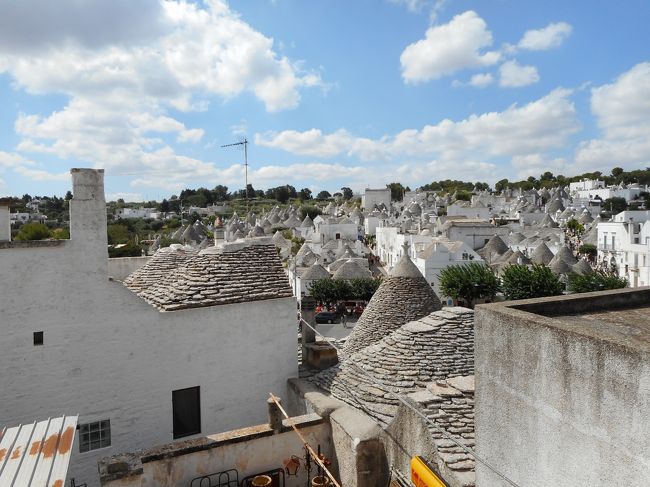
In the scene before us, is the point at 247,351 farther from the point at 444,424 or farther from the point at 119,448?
the point at 444,424

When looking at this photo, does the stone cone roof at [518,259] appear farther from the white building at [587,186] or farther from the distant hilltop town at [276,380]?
the white building at [587,186]

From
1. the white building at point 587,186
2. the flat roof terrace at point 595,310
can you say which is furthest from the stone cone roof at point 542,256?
the white building at point 587,186

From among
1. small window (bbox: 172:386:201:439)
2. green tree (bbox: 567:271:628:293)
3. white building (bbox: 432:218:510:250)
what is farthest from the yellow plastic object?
white building (bbox: 432:218:510:250)

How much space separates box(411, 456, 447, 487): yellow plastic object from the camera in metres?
5.99

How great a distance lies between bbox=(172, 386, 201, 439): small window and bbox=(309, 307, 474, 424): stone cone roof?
2411mm

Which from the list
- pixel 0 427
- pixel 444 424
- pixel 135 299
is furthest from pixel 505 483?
pixel 0 427

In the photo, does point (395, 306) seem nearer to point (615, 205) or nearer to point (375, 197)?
point (615, 205)

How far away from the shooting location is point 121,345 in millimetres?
9078

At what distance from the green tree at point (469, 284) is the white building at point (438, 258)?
A: 2982 mm

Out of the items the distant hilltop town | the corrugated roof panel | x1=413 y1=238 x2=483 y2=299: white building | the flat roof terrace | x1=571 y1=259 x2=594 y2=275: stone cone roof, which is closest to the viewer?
the distant hilltop town

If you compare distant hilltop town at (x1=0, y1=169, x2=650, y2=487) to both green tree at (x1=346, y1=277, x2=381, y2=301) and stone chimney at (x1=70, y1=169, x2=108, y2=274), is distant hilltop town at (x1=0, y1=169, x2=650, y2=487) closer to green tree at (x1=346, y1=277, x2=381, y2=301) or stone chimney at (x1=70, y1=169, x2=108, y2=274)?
stone chimney at (x1=70, y1=169, x2=108, y2=274)

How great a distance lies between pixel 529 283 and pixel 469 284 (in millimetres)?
3895

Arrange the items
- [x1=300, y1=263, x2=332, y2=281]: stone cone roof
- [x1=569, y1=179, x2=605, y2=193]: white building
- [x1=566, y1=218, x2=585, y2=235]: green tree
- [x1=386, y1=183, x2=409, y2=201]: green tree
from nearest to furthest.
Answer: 1. [x1=300, y1=263, x2=332, y2=281]: stone cone roof
2. [x1=566, y1=218, x2=585, y2=235]: green tree
3. [x1=569, y1=179, x2=605, y2=193]: white building
4. [x1=386, y1=183, x2=409, y2=201]: green tree

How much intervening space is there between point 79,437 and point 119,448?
0.73 meters
